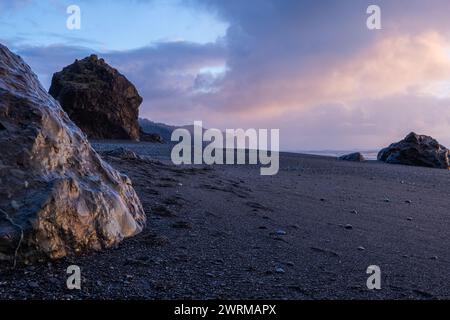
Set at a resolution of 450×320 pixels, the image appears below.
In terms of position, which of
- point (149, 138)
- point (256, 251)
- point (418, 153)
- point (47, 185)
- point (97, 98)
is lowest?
point (256, 251)

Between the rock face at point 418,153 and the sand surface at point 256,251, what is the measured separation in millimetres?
14041

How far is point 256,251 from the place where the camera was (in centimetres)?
405

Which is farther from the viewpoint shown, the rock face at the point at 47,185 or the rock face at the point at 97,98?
the rock face at the point at 97,98

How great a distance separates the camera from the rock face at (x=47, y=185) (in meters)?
3.07

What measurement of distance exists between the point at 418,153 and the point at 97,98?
17098 millimetres

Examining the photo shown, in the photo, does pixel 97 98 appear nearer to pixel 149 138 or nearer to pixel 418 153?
pixel 149 138

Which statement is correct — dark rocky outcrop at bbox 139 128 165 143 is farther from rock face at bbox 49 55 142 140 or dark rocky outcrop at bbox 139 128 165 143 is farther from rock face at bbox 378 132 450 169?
rock face at bbox 378 132 450 169

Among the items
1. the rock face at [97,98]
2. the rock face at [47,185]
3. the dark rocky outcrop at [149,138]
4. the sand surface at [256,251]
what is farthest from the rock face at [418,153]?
the rock face at [47,185]

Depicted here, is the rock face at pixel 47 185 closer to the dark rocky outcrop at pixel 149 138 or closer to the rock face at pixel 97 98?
the rock face at pixel 97 98

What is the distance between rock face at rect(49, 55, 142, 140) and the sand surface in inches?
716

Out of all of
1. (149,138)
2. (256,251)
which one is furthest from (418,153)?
(256,251)
